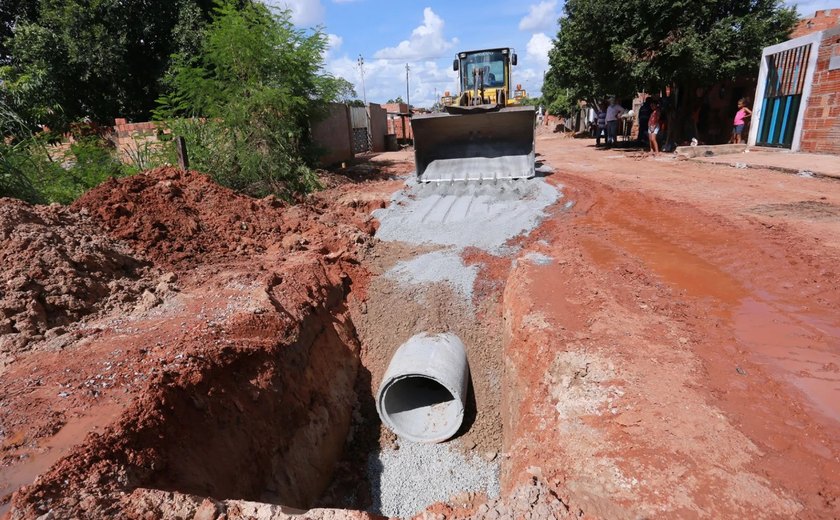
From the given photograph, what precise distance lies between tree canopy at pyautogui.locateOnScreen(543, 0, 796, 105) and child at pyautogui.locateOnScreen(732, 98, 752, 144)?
0.99 m

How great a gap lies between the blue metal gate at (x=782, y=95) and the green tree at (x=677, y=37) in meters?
0.66

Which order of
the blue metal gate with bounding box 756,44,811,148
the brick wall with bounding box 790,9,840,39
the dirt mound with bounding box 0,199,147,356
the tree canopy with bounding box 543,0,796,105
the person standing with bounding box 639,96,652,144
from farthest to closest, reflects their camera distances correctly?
the brick wall with bounding box 790,9,840,39, the person standing with bounding box 639,96,652,144, the tree canopy with bounding box 543,0,796,105, the blue metal gate with bounding box 756,44,811,148, the dirt mound with bounding box 0,199,147,356

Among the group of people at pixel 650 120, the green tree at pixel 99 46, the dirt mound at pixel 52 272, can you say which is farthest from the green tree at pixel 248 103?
the group of people at pixel 650 120

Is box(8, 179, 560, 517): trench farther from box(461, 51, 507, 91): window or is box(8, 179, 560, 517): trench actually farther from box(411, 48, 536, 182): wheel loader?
box(461, 51, 507, 91): window

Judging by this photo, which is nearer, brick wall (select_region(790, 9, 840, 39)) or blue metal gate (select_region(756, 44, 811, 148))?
blue metal gate (select_region(756, 44, 811, 148))

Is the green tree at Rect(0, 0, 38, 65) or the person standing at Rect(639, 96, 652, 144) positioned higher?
the green tree at Rect(0, 0, 38, 65)

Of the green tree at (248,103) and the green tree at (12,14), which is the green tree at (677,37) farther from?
the green tree at (12,14)

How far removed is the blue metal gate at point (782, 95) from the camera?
12.5 metres

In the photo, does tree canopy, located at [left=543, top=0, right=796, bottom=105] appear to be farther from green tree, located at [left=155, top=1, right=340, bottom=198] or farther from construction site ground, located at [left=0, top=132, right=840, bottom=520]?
green tree, located at [left=155, top=1, right=340, bottom=198]

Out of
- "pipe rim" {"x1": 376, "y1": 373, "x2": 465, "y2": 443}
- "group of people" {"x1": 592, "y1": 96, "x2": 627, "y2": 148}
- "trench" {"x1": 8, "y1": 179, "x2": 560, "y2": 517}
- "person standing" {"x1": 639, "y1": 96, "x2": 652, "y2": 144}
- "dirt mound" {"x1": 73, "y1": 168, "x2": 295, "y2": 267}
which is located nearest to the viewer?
"trench" {"x1": 8, "y1": 179, "x2": 560, "y2": 517}

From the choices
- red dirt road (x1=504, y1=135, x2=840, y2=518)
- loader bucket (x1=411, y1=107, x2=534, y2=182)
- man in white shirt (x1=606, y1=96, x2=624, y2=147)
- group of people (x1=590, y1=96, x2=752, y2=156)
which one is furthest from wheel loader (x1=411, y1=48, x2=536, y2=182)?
man in white shirt (x1=606, y1=96, x2=624, y2=147)

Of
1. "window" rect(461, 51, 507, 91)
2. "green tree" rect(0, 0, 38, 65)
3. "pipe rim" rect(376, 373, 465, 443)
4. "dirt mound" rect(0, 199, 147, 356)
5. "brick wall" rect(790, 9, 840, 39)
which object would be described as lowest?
Result: "pipe rim" rect(376, 373, 465, 443)

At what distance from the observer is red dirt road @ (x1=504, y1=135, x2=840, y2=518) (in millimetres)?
2531

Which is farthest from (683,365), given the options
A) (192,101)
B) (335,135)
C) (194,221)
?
(335,135)
